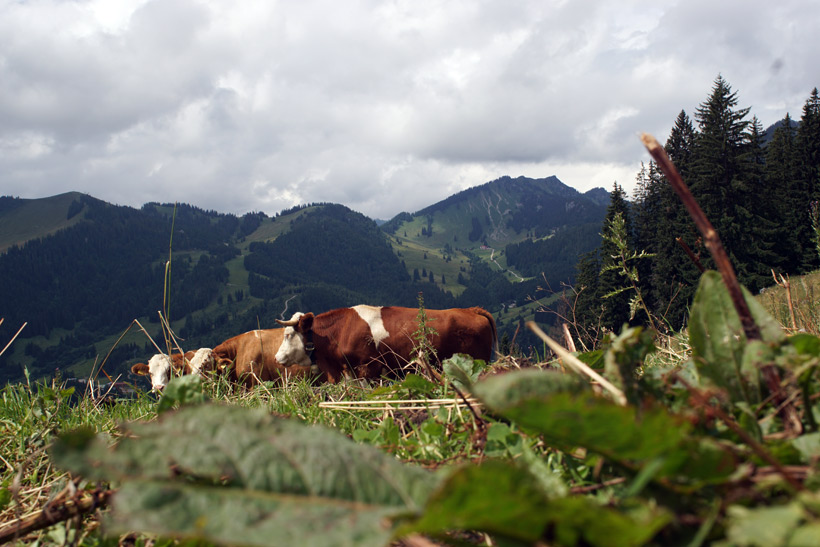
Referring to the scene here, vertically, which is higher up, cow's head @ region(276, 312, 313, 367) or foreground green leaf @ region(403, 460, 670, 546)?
foreground green leaf @ region(403, 460, 670, 546)

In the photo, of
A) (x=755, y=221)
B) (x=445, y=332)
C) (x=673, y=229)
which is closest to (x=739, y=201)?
(x=755, y=221)

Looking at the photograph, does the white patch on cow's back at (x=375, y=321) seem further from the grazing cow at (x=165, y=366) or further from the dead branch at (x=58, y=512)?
the dead branch at (x=58, y=512)

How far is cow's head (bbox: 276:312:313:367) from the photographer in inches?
481

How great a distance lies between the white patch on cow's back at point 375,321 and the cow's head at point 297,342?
4.65 ft

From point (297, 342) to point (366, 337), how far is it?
6.04ft

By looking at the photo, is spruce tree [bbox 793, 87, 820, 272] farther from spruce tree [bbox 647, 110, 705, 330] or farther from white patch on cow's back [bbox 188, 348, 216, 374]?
white patch on cow's back [bbox 188, 348, 216, 374]

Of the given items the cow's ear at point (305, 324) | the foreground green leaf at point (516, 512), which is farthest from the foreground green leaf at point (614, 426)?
the cow's ear at point (305, 324)

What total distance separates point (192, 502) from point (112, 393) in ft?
15.2

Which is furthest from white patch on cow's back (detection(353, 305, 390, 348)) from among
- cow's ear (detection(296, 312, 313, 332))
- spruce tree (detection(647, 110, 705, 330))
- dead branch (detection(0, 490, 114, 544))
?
spruce tree (detection(647, 110, 705, 330))

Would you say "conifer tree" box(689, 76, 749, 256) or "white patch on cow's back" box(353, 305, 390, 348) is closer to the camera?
"white patch on cow's back" box(353, 305, 390, 348)

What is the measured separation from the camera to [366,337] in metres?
12.2

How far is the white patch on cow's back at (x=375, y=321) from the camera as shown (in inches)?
480

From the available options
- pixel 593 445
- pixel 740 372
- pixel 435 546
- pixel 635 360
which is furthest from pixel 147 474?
pixel 740 372

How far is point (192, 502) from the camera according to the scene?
0.88 meters
